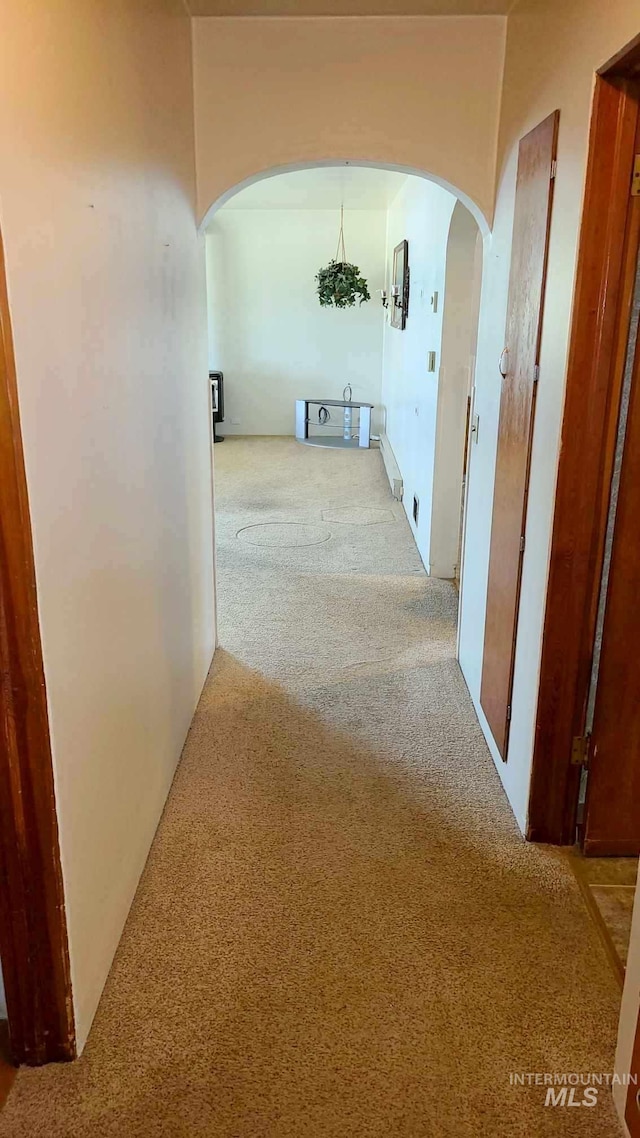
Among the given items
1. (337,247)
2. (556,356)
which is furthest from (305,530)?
(337,247)

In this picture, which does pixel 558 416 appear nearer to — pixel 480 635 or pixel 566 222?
pixel 566 222

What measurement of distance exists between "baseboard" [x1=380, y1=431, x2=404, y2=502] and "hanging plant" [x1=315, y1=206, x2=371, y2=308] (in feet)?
5.03

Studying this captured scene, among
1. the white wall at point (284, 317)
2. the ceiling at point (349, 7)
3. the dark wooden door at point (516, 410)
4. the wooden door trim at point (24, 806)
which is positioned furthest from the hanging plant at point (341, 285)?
the wooden door trim at point (24, 806)

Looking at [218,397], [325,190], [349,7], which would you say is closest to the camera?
[349,7]

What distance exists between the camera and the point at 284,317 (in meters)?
9.40

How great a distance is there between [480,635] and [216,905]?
1497 mm

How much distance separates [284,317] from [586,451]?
788 centimetres

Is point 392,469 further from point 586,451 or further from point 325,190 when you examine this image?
point 586,451

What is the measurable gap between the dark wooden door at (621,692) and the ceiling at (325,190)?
4.80m

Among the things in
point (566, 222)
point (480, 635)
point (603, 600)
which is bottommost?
point (480, 635)

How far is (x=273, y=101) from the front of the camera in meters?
2.87

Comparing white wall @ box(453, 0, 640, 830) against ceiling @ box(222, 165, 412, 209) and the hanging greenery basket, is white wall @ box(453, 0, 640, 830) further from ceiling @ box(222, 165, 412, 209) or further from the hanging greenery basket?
the hanging greenery basket

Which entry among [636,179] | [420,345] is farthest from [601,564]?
[420,345]

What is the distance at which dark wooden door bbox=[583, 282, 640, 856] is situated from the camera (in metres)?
2.05
